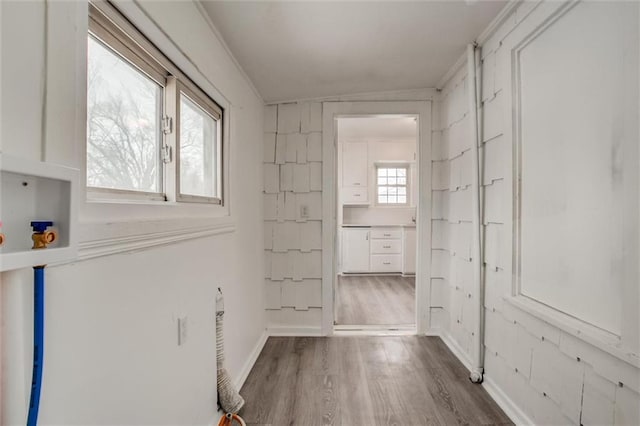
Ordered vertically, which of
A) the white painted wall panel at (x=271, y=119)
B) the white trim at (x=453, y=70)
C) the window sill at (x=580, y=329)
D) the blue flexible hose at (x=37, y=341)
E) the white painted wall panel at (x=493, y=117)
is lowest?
the window sill at (x=580, y=329)

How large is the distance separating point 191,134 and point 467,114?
1929mm

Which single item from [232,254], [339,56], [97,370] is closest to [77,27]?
[97,370]

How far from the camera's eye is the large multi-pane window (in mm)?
1005

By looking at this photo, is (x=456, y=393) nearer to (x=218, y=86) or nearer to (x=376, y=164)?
(x=218, y=86)

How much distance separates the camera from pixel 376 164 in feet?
19.7

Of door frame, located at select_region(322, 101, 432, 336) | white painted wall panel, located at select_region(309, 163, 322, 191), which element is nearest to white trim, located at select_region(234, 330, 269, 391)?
door frame, located at select_region(322, 101, 432, 336)

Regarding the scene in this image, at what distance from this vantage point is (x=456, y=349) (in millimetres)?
2607

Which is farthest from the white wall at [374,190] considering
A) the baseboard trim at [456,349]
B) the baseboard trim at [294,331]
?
the baseboard trim at [456,349]

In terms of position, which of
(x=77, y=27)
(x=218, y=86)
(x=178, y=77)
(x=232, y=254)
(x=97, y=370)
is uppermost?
(x=218, y=86)

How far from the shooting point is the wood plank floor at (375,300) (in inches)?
136

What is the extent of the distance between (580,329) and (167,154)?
6.24ft

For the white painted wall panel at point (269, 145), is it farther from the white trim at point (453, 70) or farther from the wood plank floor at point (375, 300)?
the wood plank floor at point (375, 300)

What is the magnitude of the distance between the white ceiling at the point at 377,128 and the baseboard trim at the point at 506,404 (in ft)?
11.2

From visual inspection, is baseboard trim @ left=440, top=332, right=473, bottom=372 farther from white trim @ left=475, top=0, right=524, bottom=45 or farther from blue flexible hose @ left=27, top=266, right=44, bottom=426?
blue flexible hose @ left=27, top=266, right=44, bottom=426
